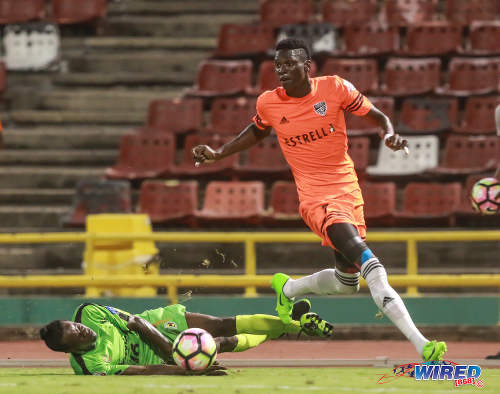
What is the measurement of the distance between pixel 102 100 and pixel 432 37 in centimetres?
489

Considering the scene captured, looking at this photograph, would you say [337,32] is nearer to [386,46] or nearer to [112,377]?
[386,46]

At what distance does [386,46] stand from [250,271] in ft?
19.7

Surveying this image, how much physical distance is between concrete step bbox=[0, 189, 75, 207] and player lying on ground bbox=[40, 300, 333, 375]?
643 centimetres

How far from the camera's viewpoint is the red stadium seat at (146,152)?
1404 cm

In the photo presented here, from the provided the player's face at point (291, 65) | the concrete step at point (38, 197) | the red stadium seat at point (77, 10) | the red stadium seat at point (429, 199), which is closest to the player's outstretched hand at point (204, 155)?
the player's face at point (291, 65)

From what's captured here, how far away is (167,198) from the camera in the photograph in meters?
13.2

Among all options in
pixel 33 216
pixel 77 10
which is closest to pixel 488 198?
pixel 33 216

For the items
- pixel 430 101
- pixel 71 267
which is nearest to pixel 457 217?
pixel 430 101

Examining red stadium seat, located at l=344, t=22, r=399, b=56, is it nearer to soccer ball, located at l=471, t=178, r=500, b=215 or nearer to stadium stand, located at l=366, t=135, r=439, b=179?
stadium stand, located at l=366, t=135, r=439, b=179

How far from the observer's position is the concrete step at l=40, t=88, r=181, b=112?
15.8 metres

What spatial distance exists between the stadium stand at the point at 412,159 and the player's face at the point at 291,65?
6041 mm

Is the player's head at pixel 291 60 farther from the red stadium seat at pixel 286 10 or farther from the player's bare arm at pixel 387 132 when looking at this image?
the red stadium seat at pixel 286 10

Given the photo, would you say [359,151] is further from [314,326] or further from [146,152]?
[314,326]

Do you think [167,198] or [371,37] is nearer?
[167,198]
